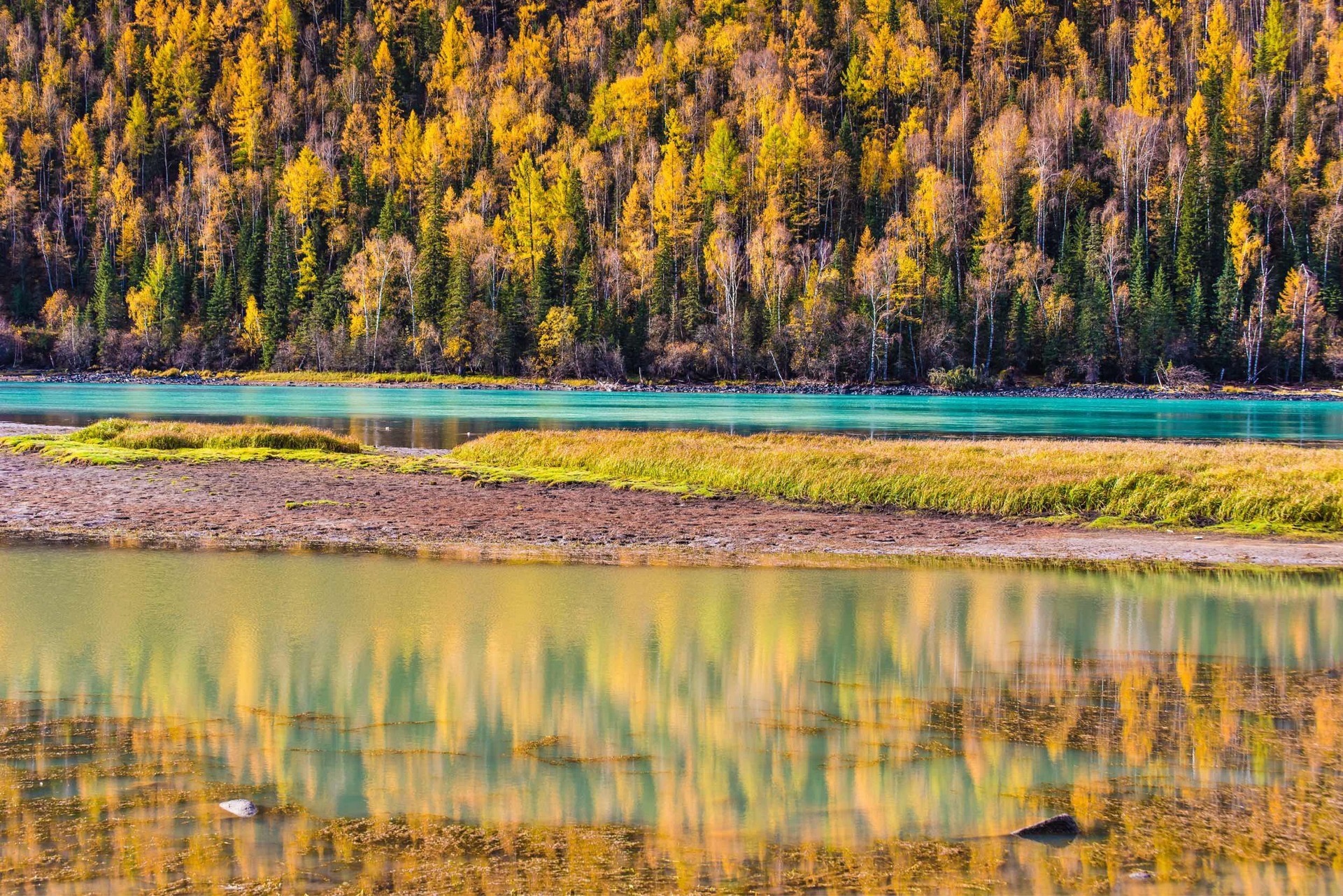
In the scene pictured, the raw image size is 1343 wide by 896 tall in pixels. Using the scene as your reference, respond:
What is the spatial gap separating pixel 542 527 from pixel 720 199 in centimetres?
10181

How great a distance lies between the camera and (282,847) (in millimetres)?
5938

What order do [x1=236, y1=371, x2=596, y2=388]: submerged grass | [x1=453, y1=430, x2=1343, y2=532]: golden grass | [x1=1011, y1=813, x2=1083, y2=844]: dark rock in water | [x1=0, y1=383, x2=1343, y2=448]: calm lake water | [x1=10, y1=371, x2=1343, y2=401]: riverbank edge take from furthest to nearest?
[x1=236, y1=371, x2=596, y2=388]: submerged grass, [x1=10, y1=371, x2=1343, y2=401]: riverbank edge, [x1=0, y1=383, x2=1343, y2=448]: calm lake water, [x1=453, y1=430, x2=1343, y2=532]: golden grass, [x1=1011, y1=813, x2=1083, y2=844]: dark rock in water

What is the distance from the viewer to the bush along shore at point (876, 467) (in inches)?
836

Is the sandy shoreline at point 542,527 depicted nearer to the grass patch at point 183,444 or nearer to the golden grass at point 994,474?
the golden grass at point 994,474

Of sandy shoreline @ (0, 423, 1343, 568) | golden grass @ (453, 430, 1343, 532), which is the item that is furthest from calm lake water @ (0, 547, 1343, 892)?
golden grass @ (453, 430, 1343, 532)

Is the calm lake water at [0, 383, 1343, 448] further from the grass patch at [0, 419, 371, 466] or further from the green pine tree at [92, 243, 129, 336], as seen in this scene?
the green pine tree at [92, 243, 129, 336]

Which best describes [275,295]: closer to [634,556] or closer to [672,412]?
[672,412]

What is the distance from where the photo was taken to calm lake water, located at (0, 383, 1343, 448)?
152ft

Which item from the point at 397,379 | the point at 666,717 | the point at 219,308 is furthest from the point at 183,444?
the point at 219,308

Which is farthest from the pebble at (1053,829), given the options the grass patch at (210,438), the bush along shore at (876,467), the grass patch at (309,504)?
the grass patch at (210,438)

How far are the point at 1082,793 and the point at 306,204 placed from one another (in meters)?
136

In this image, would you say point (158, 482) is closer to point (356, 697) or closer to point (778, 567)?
point (778, 567)

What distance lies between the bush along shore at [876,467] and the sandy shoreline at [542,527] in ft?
3.69

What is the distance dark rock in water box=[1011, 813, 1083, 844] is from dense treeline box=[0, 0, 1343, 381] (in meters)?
95.4
